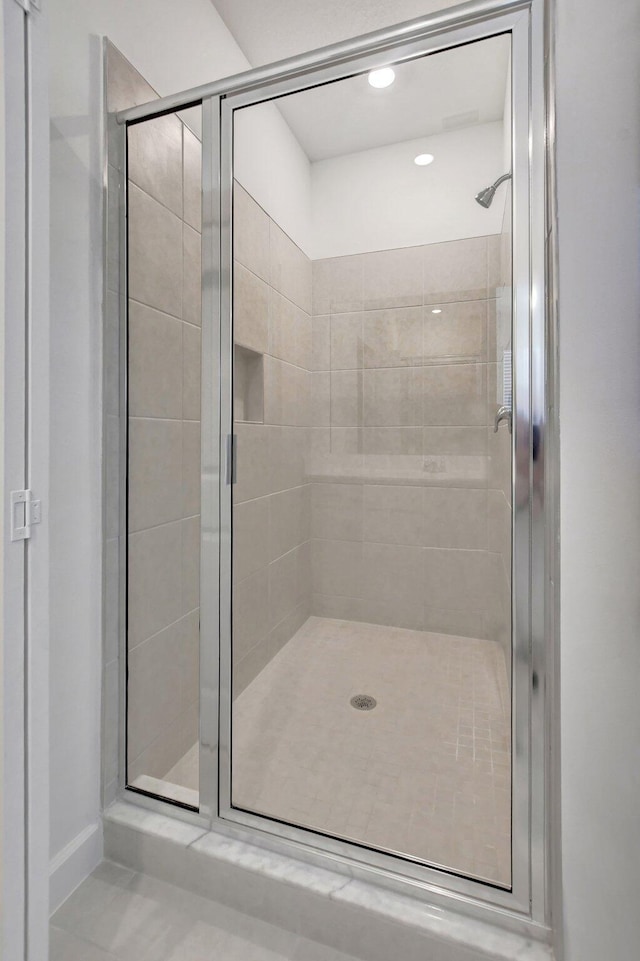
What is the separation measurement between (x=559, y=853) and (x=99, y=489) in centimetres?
117

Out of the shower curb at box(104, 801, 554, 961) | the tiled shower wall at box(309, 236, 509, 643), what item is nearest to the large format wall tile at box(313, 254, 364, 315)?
the tiled shower wall at box(309, 236, 509, 643)

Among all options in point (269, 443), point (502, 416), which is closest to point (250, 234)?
point (269, 443)

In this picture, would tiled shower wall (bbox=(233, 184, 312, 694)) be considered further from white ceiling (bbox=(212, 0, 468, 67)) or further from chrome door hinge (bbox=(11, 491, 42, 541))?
white ceiling (bbox=(212, 0, 468, 67))

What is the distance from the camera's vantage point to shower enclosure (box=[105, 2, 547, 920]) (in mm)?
1052

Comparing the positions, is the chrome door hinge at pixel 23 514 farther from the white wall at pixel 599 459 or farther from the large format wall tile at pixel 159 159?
the white wall at pixel 599 459

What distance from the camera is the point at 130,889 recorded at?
41.1 inches

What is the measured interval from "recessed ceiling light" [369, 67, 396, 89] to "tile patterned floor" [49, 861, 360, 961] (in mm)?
1833

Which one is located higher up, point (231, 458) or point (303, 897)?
point (231, 458)

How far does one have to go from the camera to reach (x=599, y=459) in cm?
76

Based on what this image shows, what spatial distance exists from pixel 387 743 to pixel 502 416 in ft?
2.74

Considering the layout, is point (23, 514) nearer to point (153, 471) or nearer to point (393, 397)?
point (153, 471)

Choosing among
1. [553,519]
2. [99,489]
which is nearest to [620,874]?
[553,519]

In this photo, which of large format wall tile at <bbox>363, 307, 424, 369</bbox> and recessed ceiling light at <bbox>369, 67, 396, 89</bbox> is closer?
recessed ceiling light at <bbox>369, 67, 396, 89</bbox>

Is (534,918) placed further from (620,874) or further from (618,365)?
(618,365)
